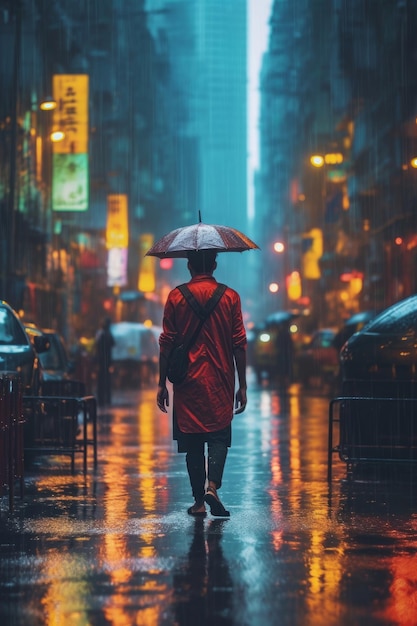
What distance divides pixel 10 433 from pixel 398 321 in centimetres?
539

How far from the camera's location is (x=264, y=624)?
5.48 m

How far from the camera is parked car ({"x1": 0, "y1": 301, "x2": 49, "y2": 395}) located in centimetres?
1443

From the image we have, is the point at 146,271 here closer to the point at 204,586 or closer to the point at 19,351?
the point at 19,351

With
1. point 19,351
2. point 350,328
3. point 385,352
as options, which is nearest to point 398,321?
point 385,352

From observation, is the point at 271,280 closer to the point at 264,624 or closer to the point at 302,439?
the point at 302,439

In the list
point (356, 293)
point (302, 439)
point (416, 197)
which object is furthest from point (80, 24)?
point (302, 439)

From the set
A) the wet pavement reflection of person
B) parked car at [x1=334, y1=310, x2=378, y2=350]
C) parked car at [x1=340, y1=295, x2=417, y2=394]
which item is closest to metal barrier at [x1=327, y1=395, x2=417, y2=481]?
parked car at [x1=340, y1=295, x2=417, y2=394]

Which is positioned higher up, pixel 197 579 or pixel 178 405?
pixel 178 405

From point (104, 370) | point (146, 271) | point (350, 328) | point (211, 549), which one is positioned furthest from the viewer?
point (146, 271)

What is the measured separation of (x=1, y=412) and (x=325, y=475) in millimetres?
4136

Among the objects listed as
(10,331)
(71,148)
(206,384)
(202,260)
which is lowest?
(206,384)

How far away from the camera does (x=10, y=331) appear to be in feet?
51.0

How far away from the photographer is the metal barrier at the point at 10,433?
9492mm

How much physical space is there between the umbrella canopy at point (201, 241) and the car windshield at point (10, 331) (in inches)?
224
